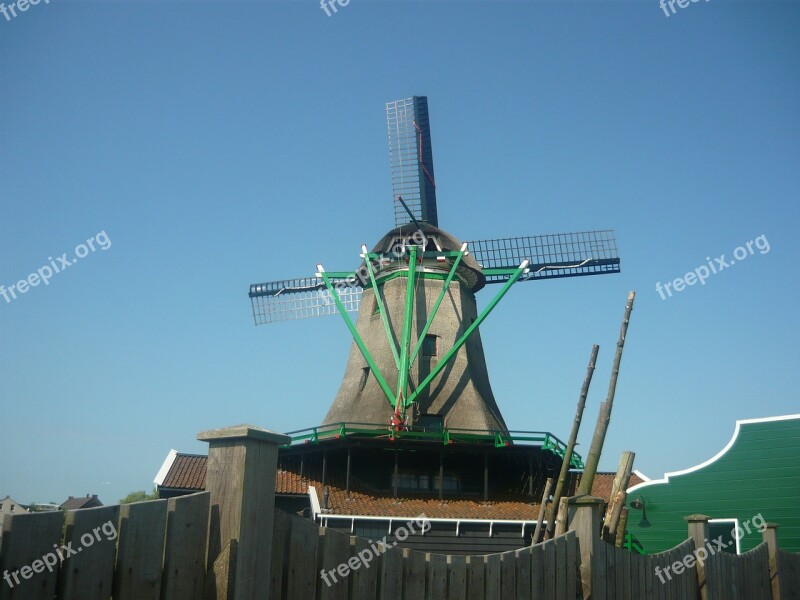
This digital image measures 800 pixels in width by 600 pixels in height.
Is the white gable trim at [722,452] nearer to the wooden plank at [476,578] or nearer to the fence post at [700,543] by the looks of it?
the fence post at [700,543]

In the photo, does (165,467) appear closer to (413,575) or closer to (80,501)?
(413,575)

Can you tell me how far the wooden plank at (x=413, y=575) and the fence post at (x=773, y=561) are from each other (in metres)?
5.31

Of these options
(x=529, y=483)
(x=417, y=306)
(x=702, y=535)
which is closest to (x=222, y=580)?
(x=702, y=535)

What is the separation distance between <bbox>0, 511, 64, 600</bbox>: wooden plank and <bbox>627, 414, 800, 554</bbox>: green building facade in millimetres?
14041

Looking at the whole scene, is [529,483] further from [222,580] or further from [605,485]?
[222,580]

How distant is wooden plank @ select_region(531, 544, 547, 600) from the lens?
5.35 meters

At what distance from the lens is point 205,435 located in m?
3.63

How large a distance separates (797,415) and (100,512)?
46.1ft

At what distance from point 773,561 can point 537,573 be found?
4.28 metres

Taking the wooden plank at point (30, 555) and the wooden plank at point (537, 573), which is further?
the wooden plank at point (537, 573)

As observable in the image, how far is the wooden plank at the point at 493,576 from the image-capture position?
5027 mm

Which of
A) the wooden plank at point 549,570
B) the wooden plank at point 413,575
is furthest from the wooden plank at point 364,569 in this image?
the wooden plank at point 549,570

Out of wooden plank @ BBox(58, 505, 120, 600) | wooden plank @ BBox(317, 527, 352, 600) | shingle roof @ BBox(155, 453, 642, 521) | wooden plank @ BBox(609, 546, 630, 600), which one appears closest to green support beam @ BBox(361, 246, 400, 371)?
shingle roof @ BBox(155, 453, 642, 521)

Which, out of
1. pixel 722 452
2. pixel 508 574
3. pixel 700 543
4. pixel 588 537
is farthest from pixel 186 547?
pixel 722 452
